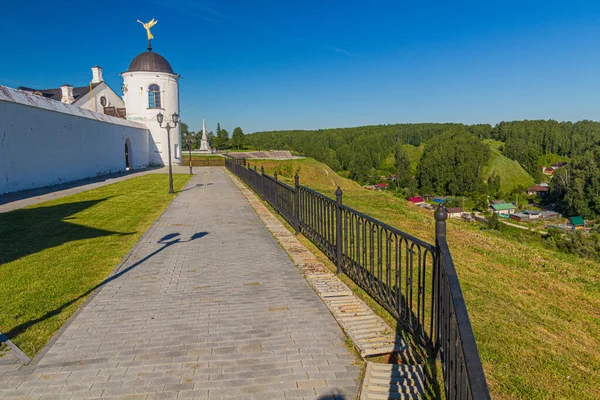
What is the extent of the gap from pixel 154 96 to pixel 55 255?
3423 centimetres

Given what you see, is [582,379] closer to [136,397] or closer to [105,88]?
[136,397]

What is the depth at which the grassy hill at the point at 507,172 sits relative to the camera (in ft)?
318

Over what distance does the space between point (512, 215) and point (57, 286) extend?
232 ft

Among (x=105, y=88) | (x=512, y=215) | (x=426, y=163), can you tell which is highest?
(x=105, y=88)

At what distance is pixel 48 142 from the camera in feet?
60.3

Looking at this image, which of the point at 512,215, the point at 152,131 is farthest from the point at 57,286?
the point at 512,215

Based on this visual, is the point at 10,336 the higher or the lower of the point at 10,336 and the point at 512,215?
the higher

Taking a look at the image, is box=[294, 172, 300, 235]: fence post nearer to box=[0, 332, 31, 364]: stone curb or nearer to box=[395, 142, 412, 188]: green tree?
box=[0, 332, 31, 364]: stone curb

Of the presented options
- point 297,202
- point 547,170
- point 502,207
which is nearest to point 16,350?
point 297,202

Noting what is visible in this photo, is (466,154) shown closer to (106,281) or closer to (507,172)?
(507,172)

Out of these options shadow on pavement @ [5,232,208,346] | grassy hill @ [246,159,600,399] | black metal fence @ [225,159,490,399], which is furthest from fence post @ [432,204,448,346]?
shadow on pavement @ [5,232,208,346]

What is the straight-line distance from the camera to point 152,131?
37750mm

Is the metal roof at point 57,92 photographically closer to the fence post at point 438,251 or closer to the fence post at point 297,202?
the fence post at point 297,202

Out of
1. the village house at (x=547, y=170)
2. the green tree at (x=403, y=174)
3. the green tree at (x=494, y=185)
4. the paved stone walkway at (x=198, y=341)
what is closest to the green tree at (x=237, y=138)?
the green tree at (x=403, y=174)
